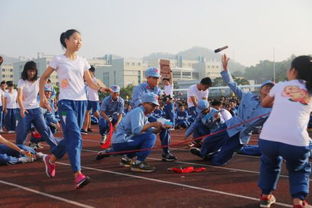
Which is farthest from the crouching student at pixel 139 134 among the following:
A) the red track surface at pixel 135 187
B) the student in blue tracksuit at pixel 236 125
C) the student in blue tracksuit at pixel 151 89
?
the student in blue tracksuit at pixel 236 125

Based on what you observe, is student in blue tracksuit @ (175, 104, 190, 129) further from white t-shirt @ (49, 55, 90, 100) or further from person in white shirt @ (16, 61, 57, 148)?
white t-shirt @ (49, 55, 90, 100)

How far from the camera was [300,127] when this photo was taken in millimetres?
3936

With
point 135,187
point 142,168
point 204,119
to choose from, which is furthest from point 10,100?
point 135,187

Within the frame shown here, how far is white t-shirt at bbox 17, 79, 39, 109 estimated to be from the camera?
7.30 m

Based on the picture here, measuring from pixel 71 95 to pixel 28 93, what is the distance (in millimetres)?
2508

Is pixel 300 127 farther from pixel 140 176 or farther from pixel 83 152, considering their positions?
pixel 83 152

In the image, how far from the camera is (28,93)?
735 centimetres

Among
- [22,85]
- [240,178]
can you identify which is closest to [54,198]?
[240,178]

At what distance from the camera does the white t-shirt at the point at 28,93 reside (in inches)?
288

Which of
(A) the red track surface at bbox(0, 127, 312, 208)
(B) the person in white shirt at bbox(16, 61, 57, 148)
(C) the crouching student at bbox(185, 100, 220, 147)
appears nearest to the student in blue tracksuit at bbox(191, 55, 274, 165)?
(A) the red track surface at bbox(0, 127, 312, 208)

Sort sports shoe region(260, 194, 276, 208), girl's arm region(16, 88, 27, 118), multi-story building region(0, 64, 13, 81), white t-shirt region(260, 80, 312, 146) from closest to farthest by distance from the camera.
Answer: white t-shirt region(260, 80, 312, 146), sports shoe region(260, 194, 276, 208), girl's arm region(16, 88, 27, 118), multi-story building region(0, 64, 13, 81)

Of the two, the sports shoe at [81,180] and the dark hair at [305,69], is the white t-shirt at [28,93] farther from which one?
the dark hair at [305,69]

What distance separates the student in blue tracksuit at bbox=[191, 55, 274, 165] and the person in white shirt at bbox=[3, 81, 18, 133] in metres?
9.67

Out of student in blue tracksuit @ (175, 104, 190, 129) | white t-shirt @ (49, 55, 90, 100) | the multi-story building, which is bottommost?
student in blue tracksuit @ (175, 104, 190, 129)
